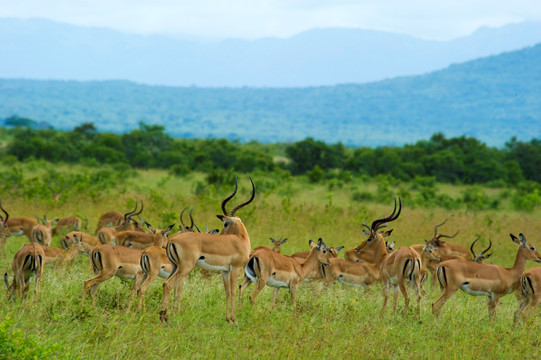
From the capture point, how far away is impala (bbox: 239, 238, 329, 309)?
6707 millimetres

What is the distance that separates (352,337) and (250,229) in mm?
6062

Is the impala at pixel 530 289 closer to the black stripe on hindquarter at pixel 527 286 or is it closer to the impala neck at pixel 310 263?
the black stripe on hindquarter at pixel 527 286

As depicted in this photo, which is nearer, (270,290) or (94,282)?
(94,282)

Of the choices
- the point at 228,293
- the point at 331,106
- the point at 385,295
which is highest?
the point at 331,106

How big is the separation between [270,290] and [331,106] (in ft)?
549

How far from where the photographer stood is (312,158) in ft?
103

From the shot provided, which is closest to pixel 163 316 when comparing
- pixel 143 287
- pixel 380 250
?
pixel 143 287

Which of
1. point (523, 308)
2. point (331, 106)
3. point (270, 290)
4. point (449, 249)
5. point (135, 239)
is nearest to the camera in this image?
point (523, 308)

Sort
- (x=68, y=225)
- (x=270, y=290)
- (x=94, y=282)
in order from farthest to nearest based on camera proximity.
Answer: (x=68, y=225) < (x=270, y=290) < (x=94, y=282)

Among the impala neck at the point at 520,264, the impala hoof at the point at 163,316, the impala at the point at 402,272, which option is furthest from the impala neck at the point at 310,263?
the impala neck at the point at 520,264

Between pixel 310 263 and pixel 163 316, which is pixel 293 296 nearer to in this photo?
pixel 310 263

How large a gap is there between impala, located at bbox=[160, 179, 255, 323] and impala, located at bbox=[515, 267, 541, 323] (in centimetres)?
272

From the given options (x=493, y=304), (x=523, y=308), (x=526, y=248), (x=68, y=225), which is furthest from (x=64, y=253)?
(x=526, y=248)

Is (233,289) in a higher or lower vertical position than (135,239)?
higher
